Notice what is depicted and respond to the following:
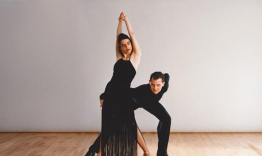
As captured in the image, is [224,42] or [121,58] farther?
[224,42]

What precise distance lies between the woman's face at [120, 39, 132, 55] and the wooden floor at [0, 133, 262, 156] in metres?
1.40

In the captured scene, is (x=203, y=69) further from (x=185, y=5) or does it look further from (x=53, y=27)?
(x=53, y=27)

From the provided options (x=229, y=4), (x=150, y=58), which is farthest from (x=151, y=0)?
(x=229, y=4)

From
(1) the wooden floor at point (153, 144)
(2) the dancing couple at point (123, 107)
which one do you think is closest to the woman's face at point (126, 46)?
(2) the dancing couple at point (123, 107)

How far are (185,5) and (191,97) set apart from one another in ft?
4.93

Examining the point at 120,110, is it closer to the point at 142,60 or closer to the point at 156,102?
the point at 156,102

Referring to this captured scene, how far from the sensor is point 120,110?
11.4ft

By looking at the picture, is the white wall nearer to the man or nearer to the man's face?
the man

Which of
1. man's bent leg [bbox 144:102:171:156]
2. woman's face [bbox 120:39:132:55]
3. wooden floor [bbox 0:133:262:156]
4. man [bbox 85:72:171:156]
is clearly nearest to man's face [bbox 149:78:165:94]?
man [bbox 85:72:171:156]

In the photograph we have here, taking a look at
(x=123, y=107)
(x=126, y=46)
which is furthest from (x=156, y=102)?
(x=126, y=46)

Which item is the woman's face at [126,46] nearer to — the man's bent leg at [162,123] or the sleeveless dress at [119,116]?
the sleeveless dress at [119,116]

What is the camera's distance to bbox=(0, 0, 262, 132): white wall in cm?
523

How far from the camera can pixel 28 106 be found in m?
5.41

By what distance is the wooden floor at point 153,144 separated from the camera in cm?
409
